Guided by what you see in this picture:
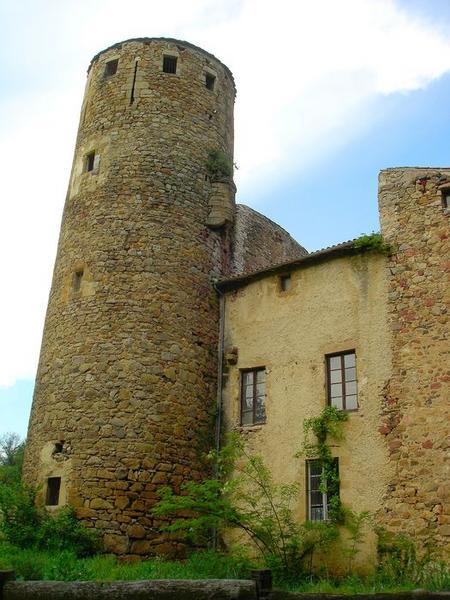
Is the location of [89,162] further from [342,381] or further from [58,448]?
[342,381]

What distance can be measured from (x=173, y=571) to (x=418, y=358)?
5.83m

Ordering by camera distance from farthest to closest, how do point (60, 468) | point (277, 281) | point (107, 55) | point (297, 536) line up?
point (107, 55) → point (277, 281) → point (60, 468) → point (297, 536)

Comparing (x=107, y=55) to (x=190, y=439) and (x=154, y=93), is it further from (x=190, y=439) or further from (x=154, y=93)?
(x=190, y=439)

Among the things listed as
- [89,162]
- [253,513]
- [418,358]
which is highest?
[89,162]

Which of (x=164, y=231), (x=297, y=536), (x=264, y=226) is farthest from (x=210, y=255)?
(x=297, y=536)

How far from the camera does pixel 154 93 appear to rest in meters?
17.1

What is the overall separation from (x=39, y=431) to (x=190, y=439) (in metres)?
3.20

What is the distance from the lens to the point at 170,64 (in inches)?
707

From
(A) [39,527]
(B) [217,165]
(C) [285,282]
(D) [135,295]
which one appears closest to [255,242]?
(B) [217,165]

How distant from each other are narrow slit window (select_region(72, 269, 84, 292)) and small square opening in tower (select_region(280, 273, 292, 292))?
4.63m

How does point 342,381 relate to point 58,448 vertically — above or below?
above

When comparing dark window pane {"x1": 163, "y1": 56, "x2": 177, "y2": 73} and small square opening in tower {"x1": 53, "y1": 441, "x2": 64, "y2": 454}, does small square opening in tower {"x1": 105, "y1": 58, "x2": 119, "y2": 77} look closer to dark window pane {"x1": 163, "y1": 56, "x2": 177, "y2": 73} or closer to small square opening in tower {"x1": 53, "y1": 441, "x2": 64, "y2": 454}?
dark window pane {"x1": 163, "y1": 56, "x2": 177, "y2": 73}

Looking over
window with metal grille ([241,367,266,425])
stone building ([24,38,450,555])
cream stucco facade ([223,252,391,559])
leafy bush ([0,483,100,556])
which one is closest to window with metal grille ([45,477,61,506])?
stone building ([24,38,450,555])

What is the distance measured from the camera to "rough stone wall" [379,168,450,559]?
11414 millimetres
